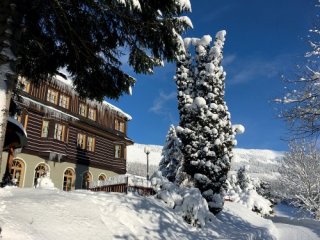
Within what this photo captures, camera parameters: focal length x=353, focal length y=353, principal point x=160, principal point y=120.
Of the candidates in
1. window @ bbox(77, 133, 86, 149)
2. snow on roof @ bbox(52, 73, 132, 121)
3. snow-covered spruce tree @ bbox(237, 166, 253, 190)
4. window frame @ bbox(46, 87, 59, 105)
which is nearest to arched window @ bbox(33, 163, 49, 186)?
window @ bbox(77, 133, 86, 149)

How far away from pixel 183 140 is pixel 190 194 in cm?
559

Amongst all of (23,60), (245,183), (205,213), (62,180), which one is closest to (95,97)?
(23,60)

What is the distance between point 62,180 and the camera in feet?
89.5

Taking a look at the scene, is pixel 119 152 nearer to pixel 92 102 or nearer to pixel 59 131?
pixel 92 102

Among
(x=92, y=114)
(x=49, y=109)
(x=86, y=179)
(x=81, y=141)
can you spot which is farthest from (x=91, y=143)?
(x=49, y=109)

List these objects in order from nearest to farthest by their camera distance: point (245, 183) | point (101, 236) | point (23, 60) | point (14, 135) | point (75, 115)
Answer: point (23, 60)
point (101, 236)
point (14, 135)
point (75, 115)
point (245, 183)

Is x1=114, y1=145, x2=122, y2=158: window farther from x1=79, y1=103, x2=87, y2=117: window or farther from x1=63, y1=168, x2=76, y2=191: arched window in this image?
x1=63, y1=168, x2=76, y2=191: arched window

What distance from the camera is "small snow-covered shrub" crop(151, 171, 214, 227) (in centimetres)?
1484

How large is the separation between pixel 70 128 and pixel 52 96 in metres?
2.99

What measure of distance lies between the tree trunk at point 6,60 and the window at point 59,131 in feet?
69.7

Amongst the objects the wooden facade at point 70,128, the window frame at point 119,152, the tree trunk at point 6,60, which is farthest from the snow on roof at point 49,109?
the tree trunk at point 6,60

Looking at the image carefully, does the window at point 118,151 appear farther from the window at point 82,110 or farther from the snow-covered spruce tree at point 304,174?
the snow-covered spruce tree at point 304,174

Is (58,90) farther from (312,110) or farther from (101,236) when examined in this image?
(312,110)

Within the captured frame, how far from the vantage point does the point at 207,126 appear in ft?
68.0
